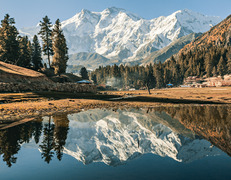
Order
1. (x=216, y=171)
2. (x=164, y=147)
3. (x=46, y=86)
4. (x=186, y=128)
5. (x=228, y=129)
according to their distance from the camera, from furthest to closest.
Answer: (x=46, y=86)
(x=186, y=128)
(x=228, y=129)
(x=164, y=147)
(x=216, y=171)

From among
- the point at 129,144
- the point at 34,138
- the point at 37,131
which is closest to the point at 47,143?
the point at 34,138

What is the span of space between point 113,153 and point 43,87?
37.9 metres

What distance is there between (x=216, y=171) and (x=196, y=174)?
3.35ft

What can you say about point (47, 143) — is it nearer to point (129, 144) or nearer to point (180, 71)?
point (129, 144)

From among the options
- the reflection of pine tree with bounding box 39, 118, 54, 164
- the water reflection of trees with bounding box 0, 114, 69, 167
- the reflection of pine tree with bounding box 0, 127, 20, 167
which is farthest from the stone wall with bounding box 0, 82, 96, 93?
the reflection of pine tree with bounding box 0, 127, 20, 167

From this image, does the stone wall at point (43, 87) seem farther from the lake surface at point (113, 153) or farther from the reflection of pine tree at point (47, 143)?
the reflection of pine tree at point (47, 143)

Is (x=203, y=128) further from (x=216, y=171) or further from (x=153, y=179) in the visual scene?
(x=153, y=179)

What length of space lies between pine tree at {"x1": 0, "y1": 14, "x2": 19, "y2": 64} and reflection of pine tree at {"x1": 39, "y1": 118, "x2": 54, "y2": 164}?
6153 centimetres

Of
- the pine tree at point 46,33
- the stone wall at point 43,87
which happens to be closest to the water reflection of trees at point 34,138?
the stone wall at point 43,87

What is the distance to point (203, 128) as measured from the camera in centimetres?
1525

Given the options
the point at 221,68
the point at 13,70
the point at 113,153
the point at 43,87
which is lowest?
the point at 113,153

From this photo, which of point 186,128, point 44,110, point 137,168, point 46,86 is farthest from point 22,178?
point 46,86

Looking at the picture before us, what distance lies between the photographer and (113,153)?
10.6 metres

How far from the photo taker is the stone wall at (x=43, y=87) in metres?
36.7
